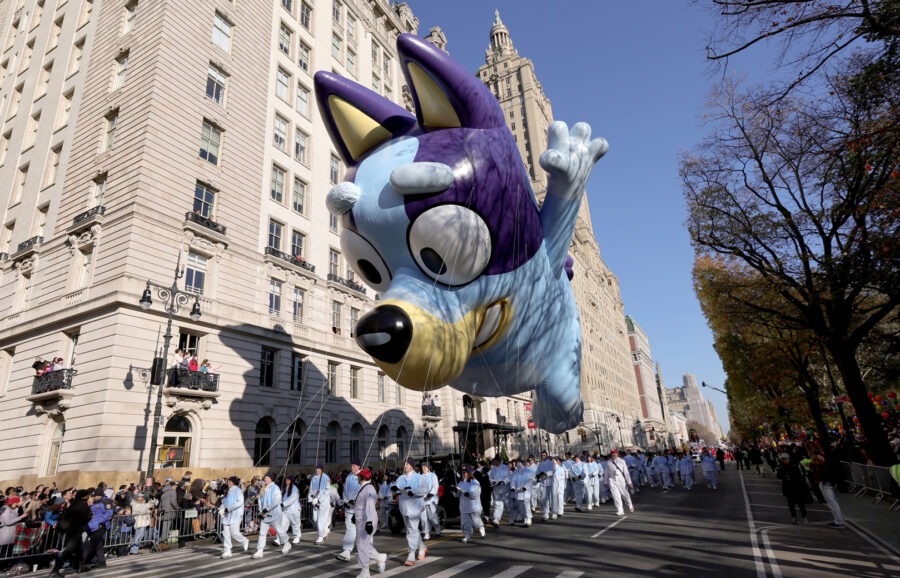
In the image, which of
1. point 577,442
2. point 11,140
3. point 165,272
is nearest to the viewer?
point 165,272

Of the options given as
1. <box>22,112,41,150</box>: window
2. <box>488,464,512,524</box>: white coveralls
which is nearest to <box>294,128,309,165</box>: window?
<box>22,112,41,150</box>: window

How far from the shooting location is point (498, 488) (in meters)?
13.1

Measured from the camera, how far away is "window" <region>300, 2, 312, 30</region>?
28578 millimetres

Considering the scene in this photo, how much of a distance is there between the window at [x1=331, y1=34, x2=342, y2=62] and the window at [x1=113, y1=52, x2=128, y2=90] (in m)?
12.5

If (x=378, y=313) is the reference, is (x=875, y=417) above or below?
below

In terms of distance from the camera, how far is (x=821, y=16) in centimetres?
601

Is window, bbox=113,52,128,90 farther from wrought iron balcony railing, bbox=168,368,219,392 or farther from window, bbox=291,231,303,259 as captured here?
wrought iron balcony railing, bbox=168,368,219,392

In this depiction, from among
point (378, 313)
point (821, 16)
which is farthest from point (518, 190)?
point (821, 16)

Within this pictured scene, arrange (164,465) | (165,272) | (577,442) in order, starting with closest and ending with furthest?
1. (164,465)
2. (165,272)
3. (577,442)

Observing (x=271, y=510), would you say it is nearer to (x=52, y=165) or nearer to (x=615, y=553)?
(x=615, y=553)

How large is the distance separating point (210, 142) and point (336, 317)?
34.2 feet

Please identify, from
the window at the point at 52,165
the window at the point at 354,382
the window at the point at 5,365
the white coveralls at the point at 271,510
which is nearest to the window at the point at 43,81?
the window at the point at 52,165

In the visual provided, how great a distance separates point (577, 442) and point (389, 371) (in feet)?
201

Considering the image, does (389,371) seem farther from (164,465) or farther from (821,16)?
(164,465)
